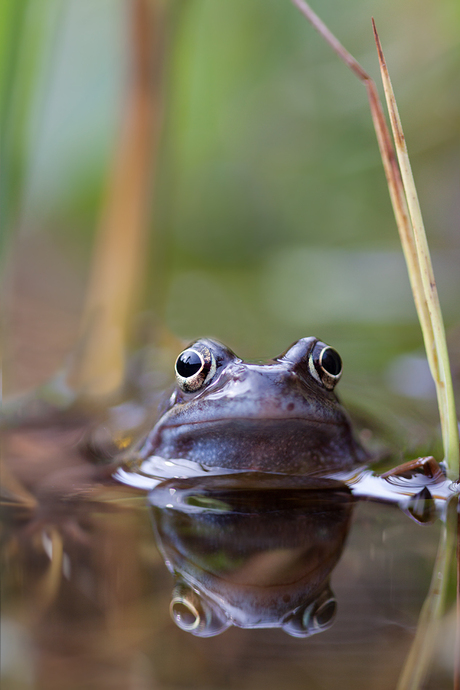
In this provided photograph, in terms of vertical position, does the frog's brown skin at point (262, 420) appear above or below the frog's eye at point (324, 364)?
below

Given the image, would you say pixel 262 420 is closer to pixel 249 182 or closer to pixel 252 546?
pixel 252 546

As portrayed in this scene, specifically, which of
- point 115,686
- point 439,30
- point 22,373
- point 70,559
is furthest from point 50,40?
point 439,30

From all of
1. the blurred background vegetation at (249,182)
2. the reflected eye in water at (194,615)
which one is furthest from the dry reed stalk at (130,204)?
the reflected eye in water at (194,615)

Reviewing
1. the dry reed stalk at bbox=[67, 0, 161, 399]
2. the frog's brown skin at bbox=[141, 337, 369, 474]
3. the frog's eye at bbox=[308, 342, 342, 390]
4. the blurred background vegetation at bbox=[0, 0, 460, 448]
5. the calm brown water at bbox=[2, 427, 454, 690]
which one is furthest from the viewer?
the blurred background vegetation at bbox=[0, 0, 460, 448]

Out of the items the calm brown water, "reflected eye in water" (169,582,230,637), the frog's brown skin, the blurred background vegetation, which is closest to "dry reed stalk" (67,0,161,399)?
the blurred background vegetation

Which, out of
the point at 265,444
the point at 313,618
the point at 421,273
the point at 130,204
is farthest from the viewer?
the point at 130,204

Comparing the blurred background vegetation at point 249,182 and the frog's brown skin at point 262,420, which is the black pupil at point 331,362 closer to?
the frog's brown skin at point 262,420

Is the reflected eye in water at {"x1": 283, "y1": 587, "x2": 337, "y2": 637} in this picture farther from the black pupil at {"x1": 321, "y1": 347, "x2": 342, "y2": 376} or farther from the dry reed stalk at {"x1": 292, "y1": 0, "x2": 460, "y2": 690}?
the black pupil at {"x1": 321, "y1": 347, "x2": 342, "y2": 376}

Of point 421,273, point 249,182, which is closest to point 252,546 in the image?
point 421,273
